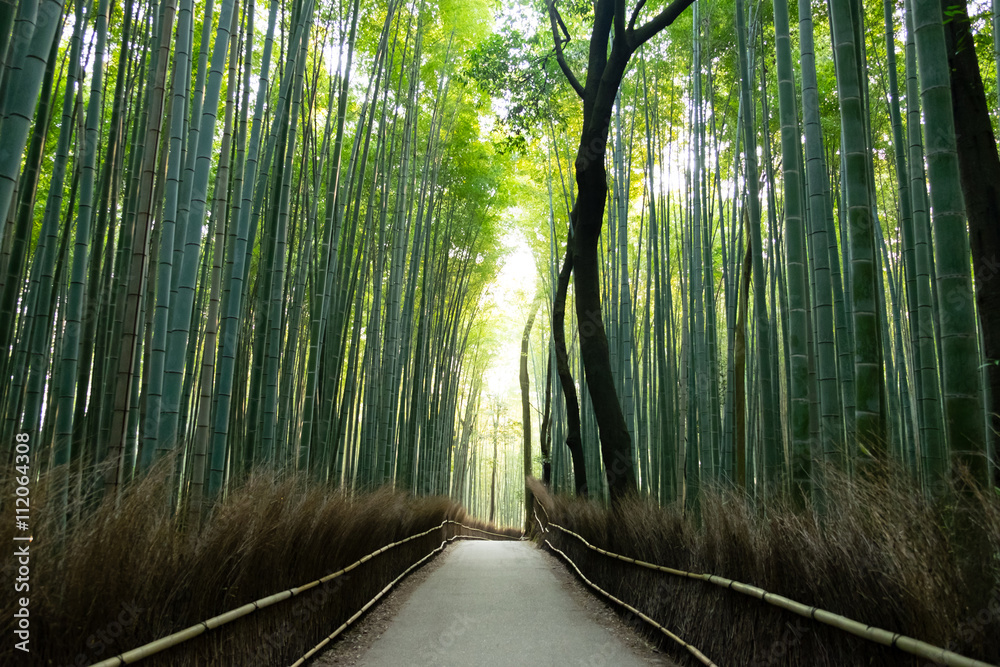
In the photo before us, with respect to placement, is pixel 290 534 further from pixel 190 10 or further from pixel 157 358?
pixel 190 10

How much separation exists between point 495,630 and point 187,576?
206 cm

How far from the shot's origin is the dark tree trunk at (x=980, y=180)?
2938 mm

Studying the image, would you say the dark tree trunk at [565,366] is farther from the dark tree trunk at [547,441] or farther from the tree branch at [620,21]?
the dark tree trunk at [547,441]

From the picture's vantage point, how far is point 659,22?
4305 millimetres

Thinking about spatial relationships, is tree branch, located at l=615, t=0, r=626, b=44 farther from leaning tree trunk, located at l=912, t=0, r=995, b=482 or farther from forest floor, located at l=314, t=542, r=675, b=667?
forest floor, located at l=314, t=542, r=675, b=667

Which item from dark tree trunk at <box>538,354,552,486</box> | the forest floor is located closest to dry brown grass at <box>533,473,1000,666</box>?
the forest floor

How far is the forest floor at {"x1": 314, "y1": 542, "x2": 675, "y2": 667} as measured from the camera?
9.46 ft

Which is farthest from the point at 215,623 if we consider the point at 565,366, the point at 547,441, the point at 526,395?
the point at 526,395

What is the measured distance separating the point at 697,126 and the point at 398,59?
302 centimetres

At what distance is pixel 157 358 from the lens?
93.7 inches

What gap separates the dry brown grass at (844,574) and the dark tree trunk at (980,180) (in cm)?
136

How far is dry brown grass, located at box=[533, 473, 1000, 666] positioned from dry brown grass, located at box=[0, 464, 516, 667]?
1.59 metres

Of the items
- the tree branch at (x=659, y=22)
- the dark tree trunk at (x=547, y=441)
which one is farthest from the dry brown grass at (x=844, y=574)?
the dark tree trunk at (x=547, y=441)

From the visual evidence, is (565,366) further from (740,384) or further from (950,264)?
(950,264)
